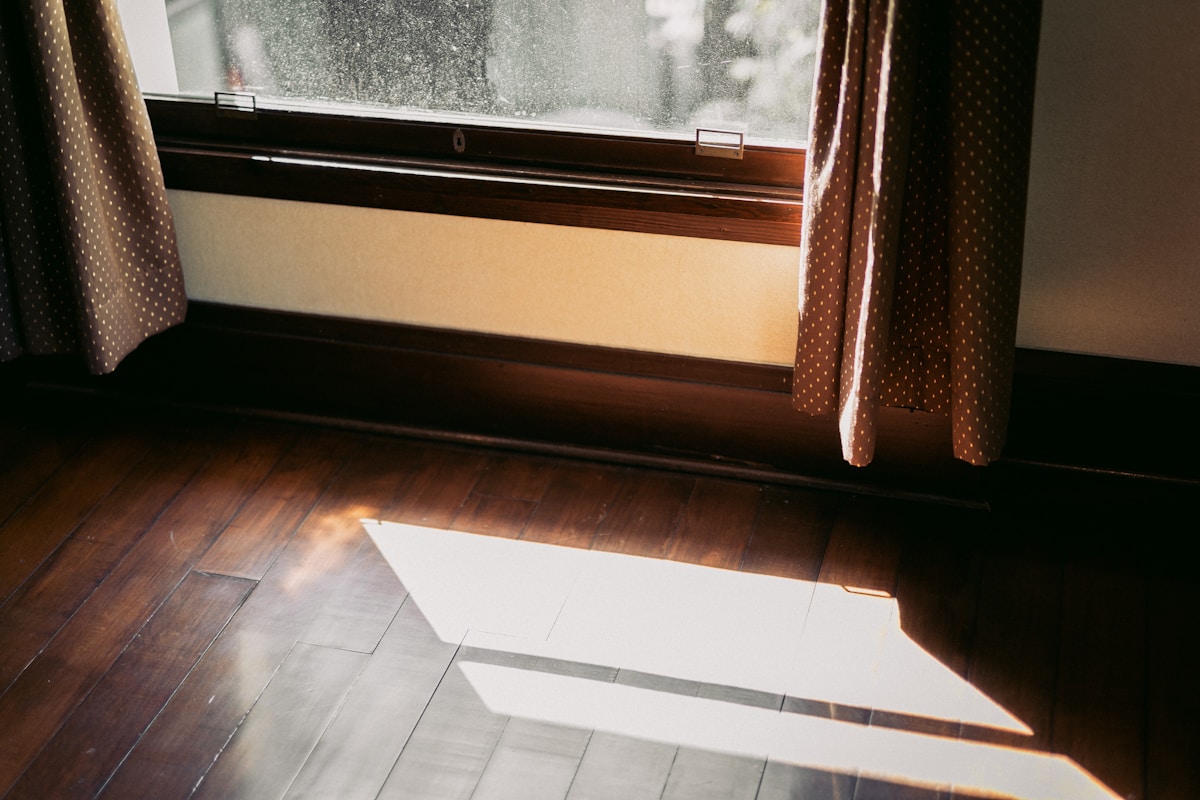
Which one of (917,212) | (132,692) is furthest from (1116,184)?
(132,692)

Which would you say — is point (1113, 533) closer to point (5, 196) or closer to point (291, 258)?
point (291, 258)

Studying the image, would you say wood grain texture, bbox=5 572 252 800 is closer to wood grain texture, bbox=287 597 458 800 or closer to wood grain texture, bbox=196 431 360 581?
wood grain texture, bbox=196 431 360 581

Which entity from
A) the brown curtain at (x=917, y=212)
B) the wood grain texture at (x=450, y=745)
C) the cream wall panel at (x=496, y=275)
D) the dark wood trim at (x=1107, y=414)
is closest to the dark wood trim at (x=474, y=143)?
the cream wall panel at (x=496, y=275)

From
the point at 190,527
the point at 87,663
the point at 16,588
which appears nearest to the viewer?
the point at 87,663

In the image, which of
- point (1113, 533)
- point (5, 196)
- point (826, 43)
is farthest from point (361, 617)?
point (1113, 533)

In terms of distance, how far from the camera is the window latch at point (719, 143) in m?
2.04

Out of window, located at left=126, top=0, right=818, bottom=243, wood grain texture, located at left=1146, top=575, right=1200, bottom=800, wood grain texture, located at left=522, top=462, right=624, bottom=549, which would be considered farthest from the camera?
wood grain texture, located at left=522, top=462, right=624, bottom=549

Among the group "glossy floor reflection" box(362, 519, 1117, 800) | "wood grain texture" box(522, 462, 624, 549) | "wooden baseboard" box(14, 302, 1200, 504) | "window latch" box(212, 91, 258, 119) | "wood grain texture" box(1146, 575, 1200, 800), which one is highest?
"window latch" box(212, 91, 258, 119)

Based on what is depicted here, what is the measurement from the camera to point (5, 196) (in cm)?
212

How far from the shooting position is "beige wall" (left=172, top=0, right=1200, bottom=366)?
1808mm

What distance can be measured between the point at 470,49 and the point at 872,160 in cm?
77

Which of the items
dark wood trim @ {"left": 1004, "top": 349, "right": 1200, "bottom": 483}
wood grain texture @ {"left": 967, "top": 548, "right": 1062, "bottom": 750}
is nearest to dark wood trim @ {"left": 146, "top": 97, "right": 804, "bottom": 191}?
dark wood trim @ {"left": 1004, "top": 349, "right": 1200, "bottom": 483}

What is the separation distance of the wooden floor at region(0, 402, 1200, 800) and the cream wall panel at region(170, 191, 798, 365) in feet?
0.89

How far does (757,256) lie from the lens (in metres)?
2.10
